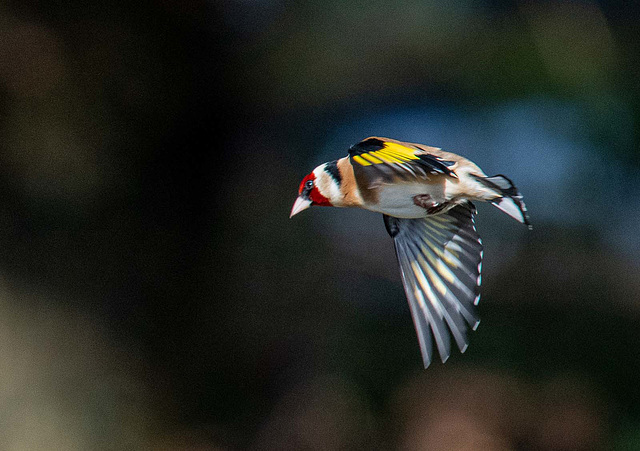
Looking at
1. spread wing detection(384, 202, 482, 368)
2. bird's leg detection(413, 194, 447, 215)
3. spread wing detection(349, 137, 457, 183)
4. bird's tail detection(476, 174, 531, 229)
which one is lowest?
spread wing detection(384, 202, 482, 368)

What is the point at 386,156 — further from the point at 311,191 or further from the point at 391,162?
the point at 311,191

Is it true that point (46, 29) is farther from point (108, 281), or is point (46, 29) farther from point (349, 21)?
point (349, 21)

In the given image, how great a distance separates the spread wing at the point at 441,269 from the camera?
108 centimetres

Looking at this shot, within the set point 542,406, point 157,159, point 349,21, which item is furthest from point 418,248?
point 542,406

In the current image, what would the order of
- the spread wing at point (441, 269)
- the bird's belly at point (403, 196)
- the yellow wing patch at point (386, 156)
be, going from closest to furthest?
the yellow wing patch at point (386, 156) < the bird's belly at point (403, 196) < the spread wing at point (441, 269)

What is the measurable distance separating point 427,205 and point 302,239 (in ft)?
7.28

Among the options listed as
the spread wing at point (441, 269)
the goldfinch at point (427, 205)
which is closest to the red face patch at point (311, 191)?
the goldfinch at point (427, 205)

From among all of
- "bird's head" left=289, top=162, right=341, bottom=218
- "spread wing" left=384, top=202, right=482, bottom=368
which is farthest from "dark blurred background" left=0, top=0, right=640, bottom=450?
"bird's head" left=289, top=162, right=341, bottom=218

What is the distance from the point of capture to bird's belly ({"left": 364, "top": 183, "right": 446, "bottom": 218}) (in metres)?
0.94

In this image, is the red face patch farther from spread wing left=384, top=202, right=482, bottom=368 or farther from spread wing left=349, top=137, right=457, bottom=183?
spread wing left=384, top=202, right=482, bottom=368

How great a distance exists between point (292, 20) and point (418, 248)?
2029 mm

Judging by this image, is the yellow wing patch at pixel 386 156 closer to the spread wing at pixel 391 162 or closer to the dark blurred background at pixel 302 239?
the spread wing at pixel 391 162

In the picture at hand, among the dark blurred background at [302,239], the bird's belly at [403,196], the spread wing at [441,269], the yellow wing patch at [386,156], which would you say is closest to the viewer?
the yellow wing patch at [386,156]

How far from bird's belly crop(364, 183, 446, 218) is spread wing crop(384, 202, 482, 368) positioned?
7.5 inches
